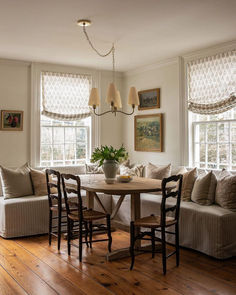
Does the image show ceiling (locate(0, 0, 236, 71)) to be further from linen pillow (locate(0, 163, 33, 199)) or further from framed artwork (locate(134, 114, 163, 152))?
linen pillow (locate(0, 163, 33, 199))

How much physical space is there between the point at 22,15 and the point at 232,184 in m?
3.10

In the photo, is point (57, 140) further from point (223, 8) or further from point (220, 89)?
point (223, 8)

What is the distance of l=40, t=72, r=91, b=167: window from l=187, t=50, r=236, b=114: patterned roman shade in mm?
2150

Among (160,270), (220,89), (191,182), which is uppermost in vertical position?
(220,89)

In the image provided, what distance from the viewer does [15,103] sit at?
6.23 meters

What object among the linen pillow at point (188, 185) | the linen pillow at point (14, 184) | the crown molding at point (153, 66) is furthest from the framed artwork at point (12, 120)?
the linen pillow at point (188, 185)

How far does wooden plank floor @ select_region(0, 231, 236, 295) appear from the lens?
3.20 metres

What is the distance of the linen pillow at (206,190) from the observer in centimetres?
450

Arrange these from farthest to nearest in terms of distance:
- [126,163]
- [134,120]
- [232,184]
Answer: [134,120], [126,163], [232,184]

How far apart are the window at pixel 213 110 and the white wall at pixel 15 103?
2.82 metres

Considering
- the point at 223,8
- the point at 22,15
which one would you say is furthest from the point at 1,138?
the point at 223,8

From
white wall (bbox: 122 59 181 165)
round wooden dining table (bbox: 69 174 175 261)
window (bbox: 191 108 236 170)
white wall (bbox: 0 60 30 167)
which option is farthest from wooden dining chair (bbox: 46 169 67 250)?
window (bbox: 191 108 236 170)

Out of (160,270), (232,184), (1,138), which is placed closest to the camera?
(160,270)

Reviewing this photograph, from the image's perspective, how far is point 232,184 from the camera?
4.28 meters
